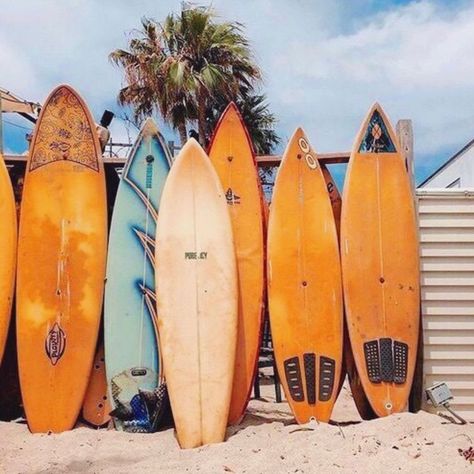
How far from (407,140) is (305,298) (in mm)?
1252

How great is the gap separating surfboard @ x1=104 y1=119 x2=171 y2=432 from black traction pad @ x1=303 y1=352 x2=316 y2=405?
34.4 inches

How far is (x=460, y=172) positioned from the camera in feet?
37.2

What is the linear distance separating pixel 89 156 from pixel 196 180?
31.8 inches

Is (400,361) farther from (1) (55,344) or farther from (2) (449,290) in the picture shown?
→ (1) (55,344)

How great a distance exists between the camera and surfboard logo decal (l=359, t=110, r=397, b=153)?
12.3 feet

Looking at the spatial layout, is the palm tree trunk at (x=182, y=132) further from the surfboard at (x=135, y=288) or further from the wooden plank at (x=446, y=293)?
the wooden plank at (x=446, y=293)

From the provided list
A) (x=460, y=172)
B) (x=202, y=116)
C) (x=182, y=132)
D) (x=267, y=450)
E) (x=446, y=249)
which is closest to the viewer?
(x=267, y=450)

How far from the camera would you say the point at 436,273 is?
362 centimetres

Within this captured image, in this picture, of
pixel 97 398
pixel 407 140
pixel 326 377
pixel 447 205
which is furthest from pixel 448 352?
pixel 97 398

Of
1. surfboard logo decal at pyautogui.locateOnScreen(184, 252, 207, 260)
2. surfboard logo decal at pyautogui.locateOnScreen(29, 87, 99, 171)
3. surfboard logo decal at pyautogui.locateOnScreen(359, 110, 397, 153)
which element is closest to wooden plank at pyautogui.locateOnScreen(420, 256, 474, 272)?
surfboard logo decal at pyautogui.locateOnScreen(359, 110, 397, 153)

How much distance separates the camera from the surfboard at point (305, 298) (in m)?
3.43

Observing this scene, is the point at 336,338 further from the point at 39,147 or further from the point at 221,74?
the point at 221,74

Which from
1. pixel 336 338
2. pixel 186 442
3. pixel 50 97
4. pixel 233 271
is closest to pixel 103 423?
pixel 186 442

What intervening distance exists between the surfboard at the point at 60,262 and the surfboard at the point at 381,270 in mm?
1597
